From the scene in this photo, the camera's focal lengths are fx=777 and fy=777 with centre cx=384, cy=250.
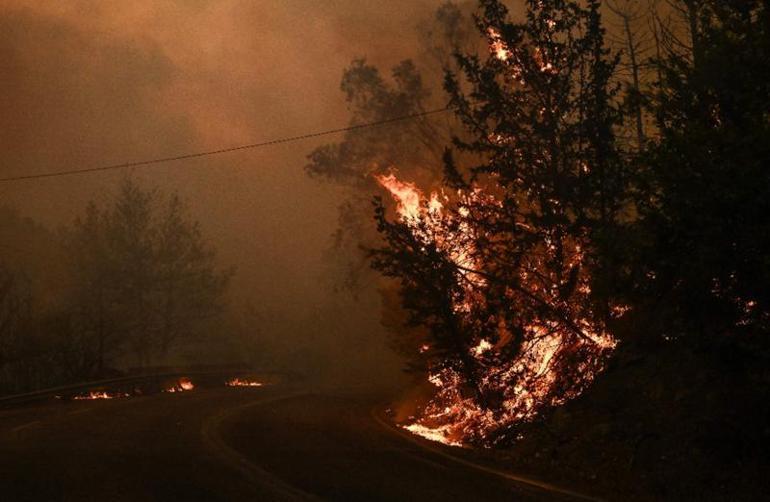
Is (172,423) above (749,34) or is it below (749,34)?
below

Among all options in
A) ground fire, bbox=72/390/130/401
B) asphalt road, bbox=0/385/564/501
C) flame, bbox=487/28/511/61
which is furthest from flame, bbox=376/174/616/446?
ground fire, bbox=72/390/130/401

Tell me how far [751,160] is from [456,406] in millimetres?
12115

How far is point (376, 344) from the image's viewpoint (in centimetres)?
6650

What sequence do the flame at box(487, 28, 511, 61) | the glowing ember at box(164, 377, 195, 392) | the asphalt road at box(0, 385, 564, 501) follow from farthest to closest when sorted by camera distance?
the glowing ember at box(164, 377, 195, 392) → the flame at box(487, 28, 511, 61) → the asphalt road at box(0, 385, 564, 501)

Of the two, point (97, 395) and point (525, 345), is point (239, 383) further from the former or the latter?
point (525, 345)

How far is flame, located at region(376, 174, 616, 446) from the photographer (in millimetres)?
16125

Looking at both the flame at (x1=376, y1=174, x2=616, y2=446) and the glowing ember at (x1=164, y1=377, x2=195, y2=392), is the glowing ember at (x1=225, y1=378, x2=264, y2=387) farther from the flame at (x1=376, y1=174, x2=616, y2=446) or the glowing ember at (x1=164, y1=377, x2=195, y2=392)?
the flame at (x1=376, y1=174, x2=616, y2=446)

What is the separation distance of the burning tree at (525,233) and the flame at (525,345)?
0.03m

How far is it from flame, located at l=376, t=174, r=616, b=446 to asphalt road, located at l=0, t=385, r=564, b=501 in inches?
85.2

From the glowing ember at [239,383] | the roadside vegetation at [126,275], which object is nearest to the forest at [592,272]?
the glowing ember at [239,383]

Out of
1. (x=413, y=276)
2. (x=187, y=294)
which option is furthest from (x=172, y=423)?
(x=187, y=294)

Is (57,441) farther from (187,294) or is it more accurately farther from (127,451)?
(187,294)

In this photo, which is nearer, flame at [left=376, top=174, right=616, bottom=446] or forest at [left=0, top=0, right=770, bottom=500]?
forest at [left=0, top=0, right=770, bottom=500]

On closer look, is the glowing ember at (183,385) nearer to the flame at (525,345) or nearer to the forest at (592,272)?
the forest at (592,272)
